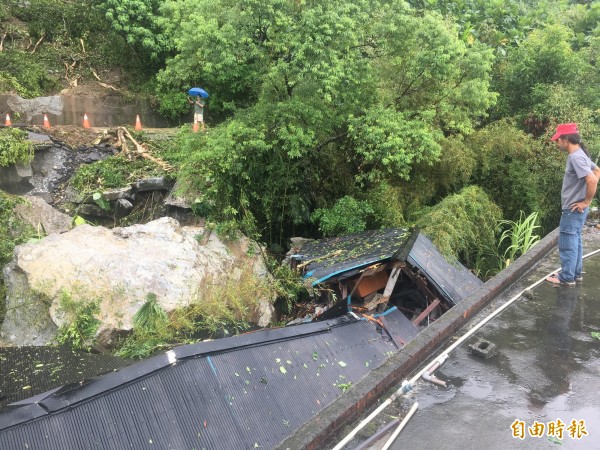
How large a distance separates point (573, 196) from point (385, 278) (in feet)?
10.2

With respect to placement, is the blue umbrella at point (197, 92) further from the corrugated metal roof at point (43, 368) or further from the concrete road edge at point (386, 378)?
the concrete road edge at point (386, 378)

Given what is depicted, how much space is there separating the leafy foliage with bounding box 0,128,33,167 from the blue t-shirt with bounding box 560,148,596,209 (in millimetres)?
10447

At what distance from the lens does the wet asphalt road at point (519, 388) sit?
8.53ft

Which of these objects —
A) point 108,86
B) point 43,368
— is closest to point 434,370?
point 43,368

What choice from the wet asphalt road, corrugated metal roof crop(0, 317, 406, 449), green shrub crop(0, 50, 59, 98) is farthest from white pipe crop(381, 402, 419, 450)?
green shrub crop(0, 50, 59, 98)

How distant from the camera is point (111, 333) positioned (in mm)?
5418

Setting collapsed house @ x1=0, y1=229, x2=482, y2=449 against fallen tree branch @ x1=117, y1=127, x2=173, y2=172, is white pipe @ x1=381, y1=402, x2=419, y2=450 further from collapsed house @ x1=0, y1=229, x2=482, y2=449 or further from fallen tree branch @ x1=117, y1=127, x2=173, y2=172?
fallen tree branch @ x1=117, y1=127, x2=173, y2=172

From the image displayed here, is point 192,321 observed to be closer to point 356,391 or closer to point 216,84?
point 356,391

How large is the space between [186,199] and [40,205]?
281 centimetres

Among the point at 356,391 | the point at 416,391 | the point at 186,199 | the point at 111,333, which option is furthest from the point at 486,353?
the point at 186,199

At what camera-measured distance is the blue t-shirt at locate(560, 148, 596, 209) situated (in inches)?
176

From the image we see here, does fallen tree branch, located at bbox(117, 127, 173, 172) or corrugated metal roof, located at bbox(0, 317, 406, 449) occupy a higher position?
corrugated metal roof, located at bbox(0, 317, 406, 449)

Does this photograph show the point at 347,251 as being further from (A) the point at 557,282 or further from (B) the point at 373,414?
(B) the point at 373,414

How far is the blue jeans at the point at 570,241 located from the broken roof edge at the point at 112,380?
307cm
